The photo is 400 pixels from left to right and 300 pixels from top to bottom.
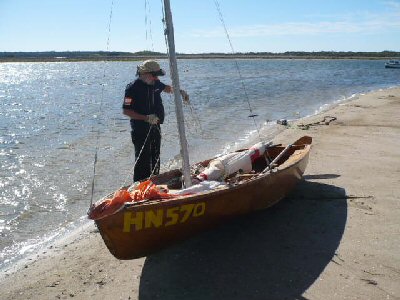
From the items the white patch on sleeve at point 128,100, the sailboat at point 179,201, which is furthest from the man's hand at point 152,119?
the sailboat at point 179,201

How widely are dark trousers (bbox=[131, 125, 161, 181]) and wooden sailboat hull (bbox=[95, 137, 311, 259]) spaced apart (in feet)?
6.90

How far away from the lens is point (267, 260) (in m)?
6.02

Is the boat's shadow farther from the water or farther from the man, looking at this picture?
the water

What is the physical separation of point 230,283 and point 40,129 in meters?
17.5

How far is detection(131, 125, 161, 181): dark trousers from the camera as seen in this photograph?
26.2 ft

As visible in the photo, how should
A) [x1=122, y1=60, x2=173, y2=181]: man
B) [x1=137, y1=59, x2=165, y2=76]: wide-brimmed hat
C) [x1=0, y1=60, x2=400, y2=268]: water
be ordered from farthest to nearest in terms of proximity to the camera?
[x1=0, y1=60, x2=400, y2=268]: water, [x1=122, y1=60, x2=173, y2=181]: man, [x1=137, y1=59, x2=165, y2=76]: wide-brimmed hat

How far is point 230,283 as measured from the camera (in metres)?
5.51

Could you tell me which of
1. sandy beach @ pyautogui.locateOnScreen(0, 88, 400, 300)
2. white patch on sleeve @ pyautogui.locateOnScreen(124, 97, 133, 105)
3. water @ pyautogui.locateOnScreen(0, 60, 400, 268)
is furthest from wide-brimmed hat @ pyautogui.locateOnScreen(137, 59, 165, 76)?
sandy beach @ pyautogui.locateOnScreen(0, 88, 400, 300)

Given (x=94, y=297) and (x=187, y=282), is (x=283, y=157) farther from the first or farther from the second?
(x=94, y=297)

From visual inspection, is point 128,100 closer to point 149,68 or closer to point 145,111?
point 145,111

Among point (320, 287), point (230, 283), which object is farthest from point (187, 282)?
point (320, 287)

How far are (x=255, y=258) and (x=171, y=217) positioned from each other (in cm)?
140

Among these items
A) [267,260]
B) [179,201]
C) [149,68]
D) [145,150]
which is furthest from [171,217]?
[149,68]

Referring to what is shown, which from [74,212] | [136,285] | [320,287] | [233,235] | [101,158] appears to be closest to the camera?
[320,287]
